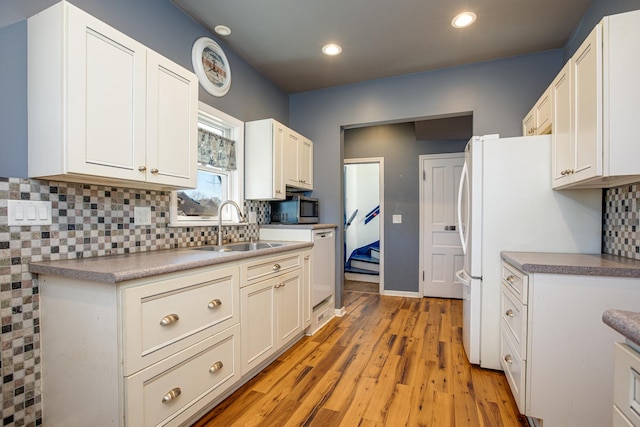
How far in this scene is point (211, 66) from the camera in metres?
2.52

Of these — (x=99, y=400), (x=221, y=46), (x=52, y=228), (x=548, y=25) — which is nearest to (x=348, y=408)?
(x=99, y=400)

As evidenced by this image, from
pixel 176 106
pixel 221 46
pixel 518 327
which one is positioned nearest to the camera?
pixel 518 327

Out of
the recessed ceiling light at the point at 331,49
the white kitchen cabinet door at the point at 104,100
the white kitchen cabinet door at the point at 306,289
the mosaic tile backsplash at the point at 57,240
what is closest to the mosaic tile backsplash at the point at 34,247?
the mosaic tile backsplash at the point at 57,240

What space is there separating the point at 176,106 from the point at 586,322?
7.93ft

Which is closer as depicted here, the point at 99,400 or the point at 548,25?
the point at 99,400

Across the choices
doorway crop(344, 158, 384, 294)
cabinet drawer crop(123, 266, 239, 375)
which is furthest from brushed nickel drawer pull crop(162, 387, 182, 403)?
doorway crop(344, 158, 384, 294)

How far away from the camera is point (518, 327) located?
168 centimetres

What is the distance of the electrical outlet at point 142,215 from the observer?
1.88 meters

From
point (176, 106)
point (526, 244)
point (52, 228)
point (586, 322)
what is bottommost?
point (586, 322)

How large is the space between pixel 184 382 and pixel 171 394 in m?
0.08

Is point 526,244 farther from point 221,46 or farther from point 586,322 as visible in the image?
point 221,46

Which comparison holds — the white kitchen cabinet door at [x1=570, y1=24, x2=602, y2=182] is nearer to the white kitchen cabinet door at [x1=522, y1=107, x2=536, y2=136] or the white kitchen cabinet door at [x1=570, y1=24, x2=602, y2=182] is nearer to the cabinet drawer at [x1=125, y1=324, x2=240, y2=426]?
the white kitchen cabinet door at [x1=522, y1=107, x2=536, y2=136]

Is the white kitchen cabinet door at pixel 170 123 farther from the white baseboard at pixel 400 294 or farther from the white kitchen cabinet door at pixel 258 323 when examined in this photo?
the white baseboard at pixel 400 294

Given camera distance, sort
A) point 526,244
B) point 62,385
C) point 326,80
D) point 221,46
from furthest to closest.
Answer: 1. point 326,80
2. point 221,46
3. point 526,244
4. point 62,385
